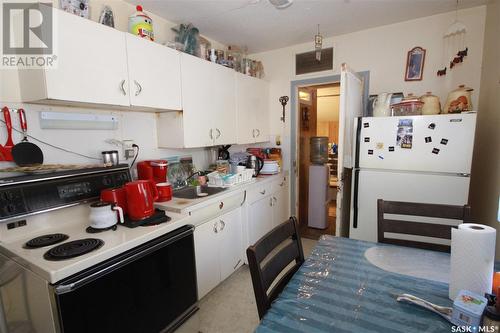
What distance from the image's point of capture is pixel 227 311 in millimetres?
1898

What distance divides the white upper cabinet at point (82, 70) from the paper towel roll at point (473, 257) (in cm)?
181

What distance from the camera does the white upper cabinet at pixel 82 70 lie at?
127 cm

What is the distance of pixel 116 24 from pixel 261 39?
57.0 inches

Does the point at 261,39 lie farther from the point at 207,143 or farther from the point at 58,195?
the point at 58,195

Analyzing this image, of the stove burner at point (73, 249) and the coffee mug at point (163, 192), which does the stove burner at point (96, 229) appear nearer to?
the stove burner at point (73, 249)

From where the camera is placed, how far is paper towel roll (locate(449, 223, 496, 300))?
2.55 feet

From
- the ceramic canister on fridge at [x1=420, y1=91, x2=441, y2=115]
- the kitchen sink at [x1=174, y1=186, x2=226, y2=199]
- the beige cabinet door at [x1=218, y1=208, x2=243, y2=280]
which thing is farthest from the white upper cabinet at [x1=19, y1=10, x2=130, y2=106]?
the ceramic canister on fridge at [x1=420, y1=91, x2=441, y2=115]

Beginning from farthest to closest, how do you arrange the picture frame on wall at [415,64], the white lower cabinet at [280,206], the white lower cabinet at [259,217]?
the white lower cabinet at [280,206] → the white lower cabinet at [259,217] → the picture frame on wall at [415,64]

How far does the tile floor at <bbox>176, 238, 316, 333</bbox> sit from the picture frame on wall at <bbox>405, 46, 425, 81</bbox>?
249 cm

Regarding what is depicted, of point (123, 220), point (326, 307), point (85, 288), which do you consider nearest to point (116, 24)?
point (123, 220)

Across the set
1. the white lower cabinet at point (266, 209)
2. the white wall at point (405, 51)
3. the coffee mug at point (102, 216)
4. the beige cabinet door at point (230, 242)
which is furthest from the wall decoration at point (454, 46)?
the coffee mug at point (102, 216)

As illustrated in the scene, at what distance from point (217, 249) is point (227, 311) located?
46 cm

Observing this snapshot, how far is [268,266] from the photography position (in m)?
0.99

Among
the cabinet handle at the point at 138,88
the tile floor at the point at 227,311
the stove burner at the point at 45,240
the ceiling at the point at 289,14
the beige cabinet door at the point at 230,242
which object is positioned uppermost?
the ceiling at the point at 289,14
